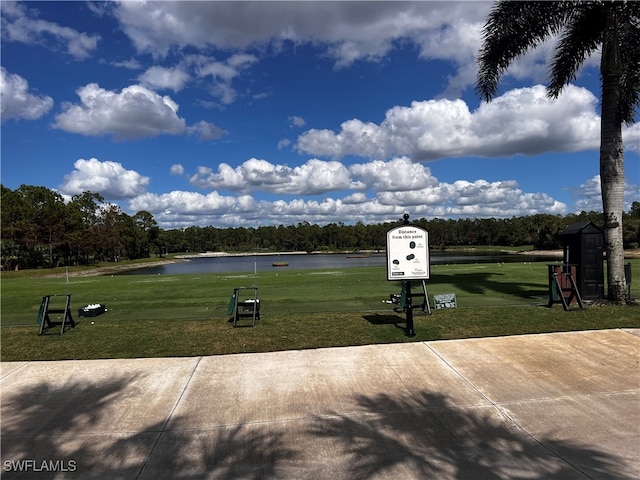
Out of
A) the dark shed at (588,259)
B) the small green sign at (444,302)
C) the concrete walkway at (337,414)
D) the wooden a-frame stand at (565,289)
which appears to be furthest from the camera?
the dark shed at (588,259)

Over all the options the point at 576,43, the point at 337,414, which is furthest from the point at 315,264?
the point at 337,414

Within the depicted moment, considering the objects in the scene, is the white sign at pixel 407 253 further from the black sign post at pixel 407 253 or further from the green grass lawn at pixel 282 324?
the green grass lawn at pixel 282 324

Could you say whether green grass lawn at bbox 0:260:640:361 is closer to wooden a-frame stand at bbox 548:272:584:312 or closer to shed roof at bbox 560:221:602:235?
wooden a-frame stand at bbox 548:272:584:312

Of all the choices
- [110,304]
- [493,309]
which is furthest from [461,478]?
[110,304]

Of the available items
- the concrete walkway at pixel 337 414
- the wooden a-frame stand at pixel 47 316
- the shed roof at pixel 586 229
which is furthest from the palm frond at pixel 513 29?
the wooden a-frame stand at pixel 47 316

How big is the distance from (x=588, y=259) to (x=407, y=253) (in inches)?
223

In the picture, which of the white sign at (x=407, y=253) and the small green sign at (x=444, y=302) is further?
the small green sign at (x=444, y=302)

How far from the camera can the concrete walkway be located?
4.20m

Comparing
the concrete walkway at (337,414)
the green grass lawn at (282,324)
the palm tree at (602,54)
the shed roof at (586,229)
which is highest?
the palm tree at (602,54)

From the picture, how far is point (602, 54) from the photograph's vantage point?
443 inches

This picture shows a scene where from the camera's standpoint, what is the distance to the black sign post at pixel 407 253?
877 cm

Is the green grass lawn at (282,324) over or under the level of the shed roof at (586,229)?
under

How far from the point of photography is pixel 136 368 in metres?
6.96

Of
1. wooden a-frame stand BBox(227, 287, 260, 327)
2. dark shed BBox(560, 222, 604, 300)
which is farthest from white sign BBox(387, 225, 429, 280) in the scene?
dark shed BBox(560, 222, 604, 300)
